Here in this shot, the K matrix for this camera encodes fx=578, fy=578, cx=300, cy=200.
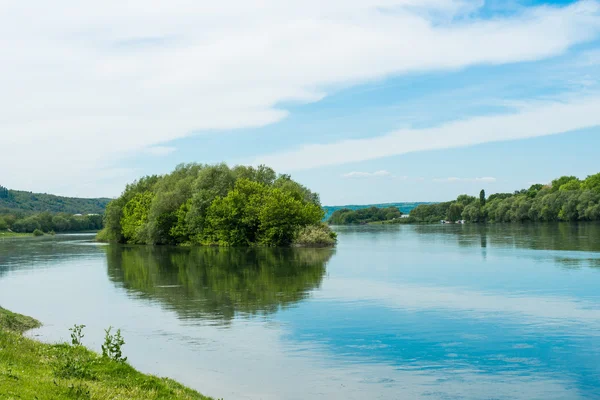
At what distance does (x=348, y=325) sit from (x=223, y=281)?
1863cm

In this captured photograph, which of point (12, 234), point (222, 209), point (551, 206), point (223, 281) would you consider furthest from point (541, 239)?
point (12, 234)

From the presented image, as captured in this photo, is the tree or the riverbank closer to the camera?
the tree

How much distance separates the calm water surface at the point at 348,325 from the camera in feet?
54.5

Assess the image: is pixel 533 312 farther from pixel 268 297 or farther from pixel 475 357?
pixel 268 297

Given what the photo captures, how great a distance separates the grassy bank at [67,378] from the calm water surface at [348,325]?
2419mm

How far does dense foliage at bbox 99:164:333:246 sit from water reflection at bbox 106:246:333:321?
19.5m

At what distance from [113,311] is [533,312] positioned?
20562 millimetres

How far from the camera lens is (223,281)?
4162cm

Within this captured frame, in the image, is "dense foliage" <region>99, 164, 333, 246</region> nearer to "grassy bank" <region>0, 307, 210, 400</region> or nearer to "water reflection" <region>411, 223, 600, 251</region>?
"water reflection" <region>411, 223, 600, 251</region>

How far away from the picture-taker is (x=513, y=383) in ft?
53.1

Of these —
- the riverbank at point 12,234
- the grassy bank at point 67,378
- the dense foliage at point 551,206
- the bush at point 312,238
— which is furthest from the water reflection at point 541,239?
the riverbank at point 12,234

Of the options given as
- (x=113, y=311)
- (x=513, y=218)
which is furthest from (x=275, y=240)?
(x=513, y=218)

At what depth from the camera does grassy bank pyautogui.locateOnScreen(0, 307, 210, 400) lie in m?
11.0

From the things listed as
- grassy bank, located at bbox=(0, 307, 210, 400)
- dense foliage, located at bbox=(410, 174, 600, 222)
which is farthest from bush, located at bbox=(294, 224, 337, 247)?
dense foliage, located at bbox=(410, 174, 600, 222)
